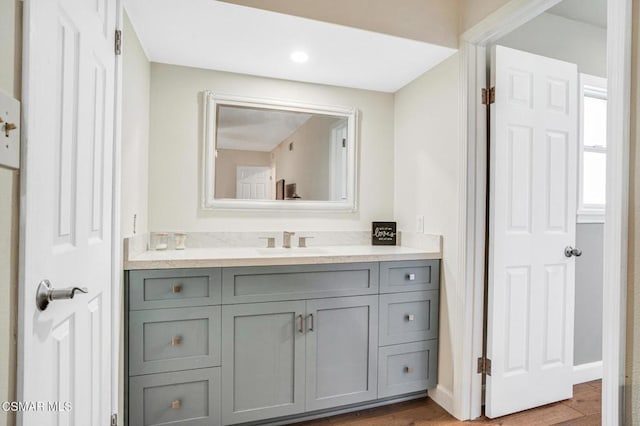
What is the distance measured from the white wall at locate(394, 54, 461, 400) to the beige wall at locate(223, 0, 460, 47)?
0.21 meters

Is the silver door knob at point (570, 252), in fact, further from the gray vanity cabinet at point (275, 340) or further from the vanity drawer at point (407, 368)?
the vanity drawer at point (407, 368)

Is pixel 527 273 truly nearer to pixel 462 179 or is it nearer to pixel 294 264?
pixel 462 179

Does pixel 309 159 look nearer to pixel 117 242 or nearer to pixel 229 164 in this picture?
pixel 229 164

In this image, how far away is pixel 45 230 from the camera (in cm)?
85

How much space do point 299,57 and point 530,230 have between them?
1.76 m

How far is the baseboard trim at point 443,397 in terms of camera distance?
2.05 meters

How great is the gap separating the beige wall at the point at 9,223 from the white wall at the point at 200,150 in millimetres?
1525

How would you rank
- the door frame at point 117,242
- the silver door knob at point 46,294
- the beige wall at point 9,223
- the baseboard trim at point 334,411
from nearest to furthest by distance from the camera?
the beige wall at point 9,223 → the silver door knob at point 46,294 → the door frame at point 117,242 → the baseboard trim at point 334,411

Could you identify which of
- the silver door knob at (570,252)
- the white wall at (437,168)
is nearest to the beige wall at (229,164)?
the white wall at (437,168)

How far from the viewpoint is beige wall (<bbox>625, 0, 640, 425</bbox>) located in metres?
1.18

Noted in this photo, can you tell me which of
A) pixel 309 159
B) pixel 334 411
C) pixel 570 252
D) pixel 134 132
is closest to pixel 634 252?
pixel 570 252

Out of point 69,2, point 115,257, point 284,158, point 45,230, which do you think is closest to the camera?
point 45,230

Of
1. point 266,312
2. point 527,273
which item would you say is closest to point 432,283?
point 527,273

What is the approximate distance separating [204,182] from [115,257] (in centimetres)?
94
